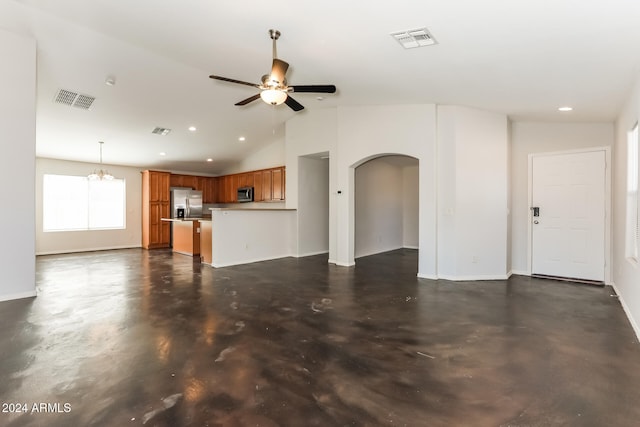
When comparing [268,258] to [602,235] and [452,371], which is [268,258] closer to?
[452,371]

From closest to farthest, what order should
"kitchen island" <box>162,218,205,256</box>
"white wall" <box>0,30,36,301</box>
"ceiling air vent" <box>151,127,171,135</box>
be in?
"white wall" <box>0,30,36,301</box> → "ceiling air vent" <box>151,127,171,135</box> → "kitchen island" <box>162,218,205,256</box>

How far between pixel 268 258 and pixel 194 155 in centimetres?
383

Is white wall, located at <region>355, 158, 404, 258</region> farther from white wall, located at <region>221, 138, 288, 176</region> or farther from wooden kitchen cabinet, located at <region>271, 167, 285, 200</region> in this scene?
white wall, located at <region>221, 138, 288, 176</region>

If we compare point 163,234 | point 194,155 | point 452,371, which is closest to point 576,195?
point 452,371

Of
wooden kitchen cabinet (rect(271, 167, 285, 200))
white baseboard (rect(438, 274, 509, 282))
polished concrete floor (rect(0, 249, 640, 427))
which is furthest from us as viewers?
wooden kitchen cabinet (rect(271, 167, 285, 200))

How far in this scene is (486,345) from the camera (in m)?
2.72

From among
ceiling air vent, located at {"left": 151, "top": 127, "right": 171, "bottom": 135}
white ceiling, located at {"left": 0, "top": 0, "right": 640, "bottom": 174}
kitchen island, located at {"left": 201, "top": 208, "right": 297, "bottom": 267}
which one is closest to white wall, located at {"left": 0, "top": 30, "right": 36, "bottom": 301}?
white ceiling, located at {"left": 0, "top": 0, "right": 640, "bottom": 174}

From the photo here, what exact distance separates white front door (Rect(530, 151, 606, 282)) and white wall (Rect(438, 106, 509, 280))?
2.27 ft

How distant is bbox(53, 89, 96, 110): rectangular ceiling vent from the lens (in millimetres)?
5039

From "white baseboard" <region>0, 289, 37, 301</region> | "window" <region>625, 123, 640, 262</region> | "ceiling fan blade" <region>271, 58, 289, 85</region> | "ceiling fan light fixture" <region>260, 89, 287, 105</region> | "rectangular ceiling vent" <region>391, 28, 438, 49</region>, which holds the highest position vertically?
"rectangular ceiling vent" <region>391, 28, 438, 49</region>

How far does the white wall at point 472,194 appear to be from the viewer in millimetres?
5102

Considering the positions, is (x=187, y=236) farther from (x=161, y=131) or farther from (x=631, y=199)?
(x=631, y=199)

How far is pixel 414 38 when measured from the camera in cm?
312

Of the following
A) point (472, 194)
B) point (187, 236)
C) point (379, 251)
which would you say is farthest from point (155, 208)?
point (472, 194)
